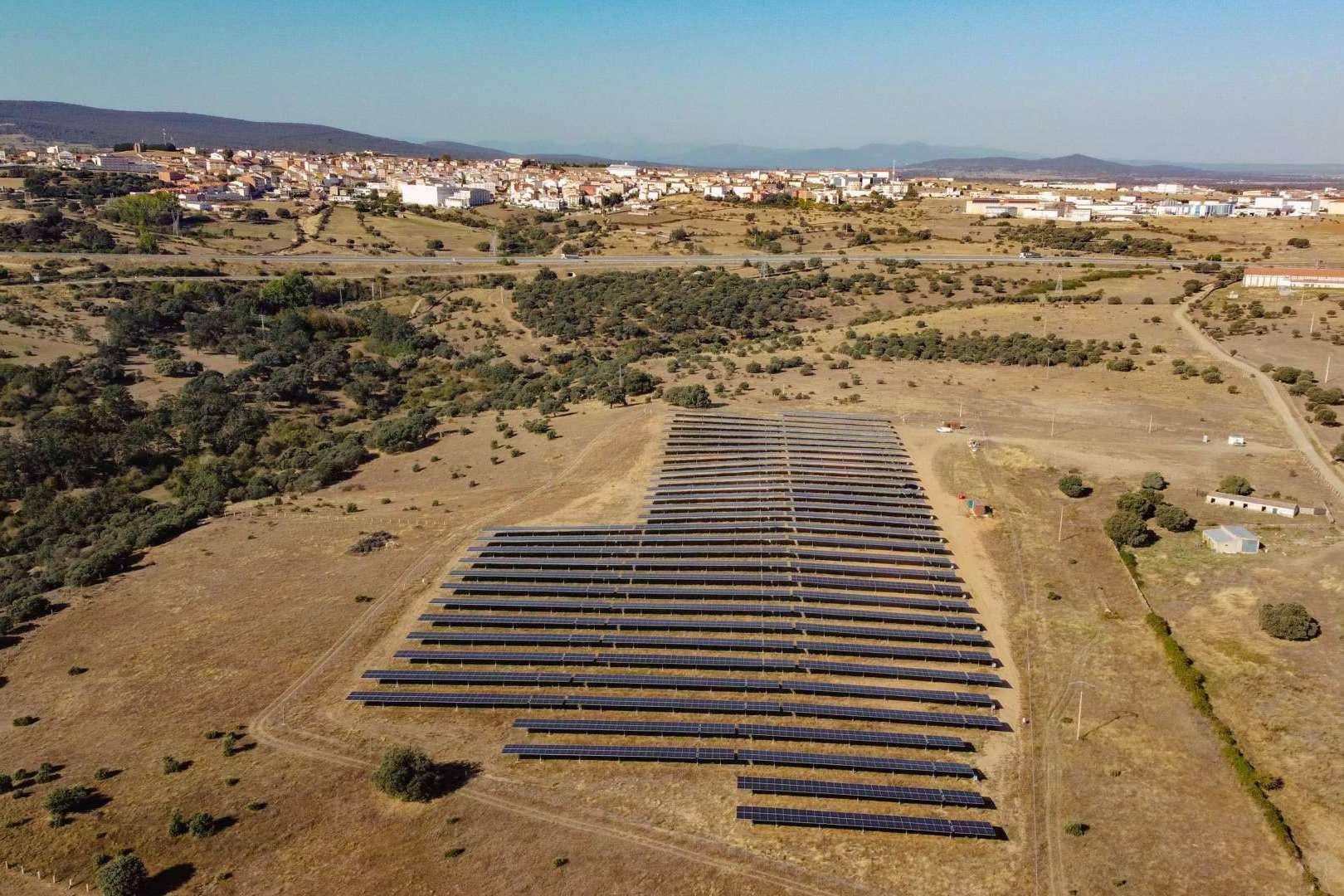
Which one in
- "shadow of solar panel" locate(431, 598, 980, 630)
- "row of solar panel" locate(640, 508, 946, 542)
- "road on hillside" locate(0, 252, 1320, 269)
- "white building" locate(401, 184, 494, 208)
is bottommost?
"shadow of solar panel" locate(431, 598, 980, 630)

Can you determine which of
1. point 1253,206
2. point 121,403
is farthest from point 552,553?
point 1253,206

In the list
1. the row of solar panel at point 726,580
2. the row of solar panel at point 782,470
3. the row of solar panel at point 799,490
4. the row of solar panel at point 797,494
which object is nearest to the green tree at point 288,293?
the row of solar panel at point 782,470

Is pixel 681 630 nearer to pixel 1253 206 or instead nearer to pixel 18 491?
pixel 18 491

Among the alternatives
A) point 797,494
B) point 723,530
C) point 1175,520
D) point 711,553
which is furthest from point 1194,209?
point 711,553

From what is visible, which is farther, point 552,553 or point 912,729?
point 552,553

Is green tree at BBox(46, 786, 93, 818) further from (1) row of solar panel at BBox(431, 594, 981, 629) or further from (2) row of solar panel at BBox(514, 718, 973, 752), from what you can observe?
(1) row of solar panel at BBox(431, 594, 981, 629)

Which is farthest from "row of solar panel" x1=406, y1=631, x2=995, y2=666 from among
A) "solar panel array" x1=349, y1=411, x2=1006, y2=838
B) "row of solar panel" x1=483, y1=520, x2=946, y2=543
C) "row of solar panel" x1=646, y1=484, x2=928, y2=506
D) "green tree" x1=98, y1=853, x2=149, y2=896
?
"row of solar panel" x1=646, y1=484, x2=928, y2=506

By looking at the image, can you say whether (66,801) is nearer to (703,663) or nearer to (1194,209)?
(703,663)
